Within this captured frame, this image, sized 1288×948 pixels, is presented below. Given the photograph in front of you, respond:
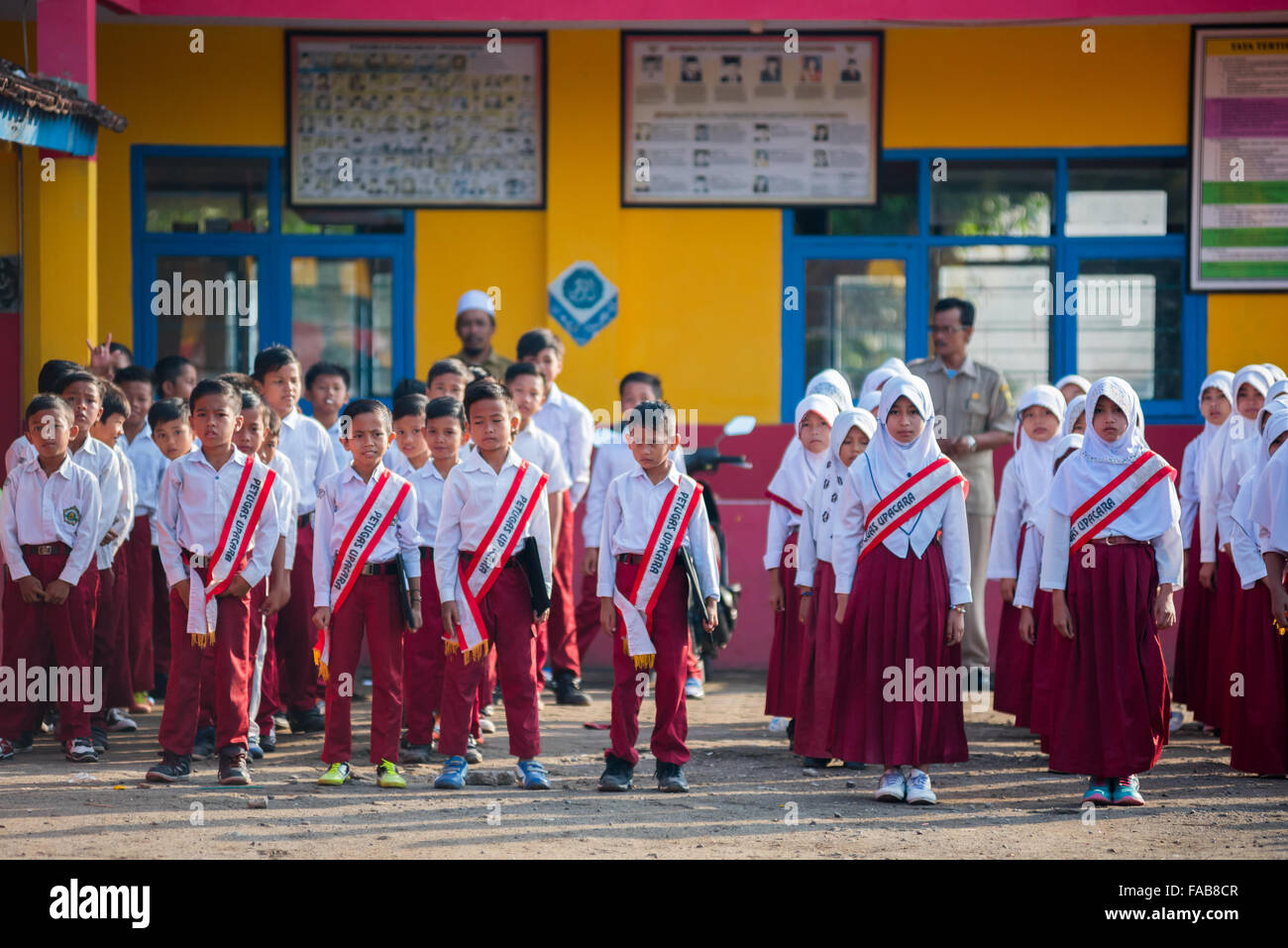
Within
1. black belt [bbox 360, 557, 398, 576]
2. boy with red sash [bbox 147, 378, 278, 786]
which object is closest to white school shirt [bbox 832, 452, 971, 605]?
black belt [bbox 360, 557, 398, 576]

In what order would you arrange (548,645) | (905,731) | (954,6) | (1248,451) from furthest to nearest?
(954,6), (548,645), (1248,451), (905,731)

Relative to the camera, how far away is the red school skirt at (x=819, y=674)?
21.9 ft

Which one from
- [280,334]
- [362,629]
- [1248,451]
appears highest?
[280,334]

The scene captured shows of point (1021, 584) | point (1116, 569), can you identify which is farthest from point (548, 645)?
point (1116, 569)

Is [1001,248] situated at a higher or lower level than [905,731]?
higher

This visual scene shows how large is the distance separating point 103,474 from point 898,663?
379 cm

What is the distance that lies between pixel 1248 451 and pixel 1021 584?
1.78m

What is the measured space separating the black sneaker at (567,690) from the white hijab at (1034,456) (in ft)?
8.79

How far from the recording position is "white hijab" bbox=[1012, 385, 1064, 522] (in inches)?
301

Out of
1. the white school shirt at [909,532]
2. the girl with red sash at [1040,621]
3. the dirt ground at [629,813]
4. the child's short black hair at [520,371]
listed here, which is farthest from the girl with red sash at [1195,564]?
the child's short black hair at [520,371]

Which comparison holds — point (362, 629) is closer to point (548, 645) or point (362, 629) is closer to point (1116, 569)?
point (548, 645)

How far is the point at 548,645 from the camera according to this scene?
875cm

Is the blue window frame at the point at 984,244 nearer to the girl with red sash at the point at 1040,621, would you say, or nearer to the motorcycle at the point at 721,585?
the motorcycle at the point at 721,585

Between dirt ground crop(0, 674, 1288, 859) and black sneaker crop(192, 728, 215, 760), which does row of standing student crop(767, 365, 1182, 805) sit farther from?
black sneaker crop(192, 728, 215, 760)
